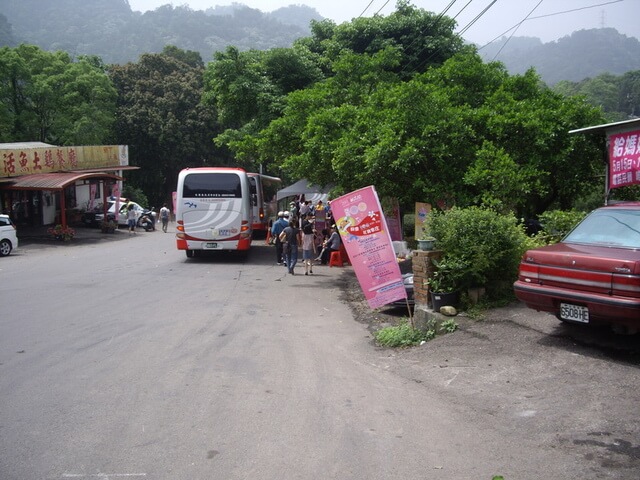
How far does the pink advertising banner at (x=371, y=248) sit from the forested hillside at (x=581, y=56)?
92.2 metres

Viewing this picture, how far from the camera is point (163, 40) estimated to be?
16925 centimetres

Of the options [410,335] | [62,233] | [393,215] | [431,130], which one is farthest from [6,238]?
[410,335]

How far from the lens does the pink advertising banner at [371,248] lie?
10555 millimetres

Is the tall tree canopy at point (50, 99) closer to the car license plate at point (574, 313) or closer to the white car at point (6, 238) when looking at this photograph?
the white car at point (6, 238)

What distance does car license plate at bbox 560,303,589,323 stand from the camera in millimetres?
7078

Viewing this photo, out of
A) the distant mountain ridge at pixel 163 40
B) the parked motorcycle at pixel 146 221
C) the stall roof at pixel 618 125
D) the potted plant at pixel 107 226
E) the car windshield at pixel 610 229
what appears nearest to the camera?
the car windshield at pixel 610 229

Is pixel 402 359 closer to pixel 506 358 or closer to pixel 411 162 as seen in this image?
pixel 506 358

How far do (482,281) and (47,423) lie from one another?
650 centimetres

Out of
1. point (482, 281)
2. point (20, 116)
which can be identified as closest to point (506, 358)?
point (482, 281)

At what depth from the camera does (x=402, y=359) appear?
27.2 ft

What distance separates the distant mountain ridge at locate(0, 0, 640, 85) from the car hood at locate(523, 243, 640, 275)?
91.5 meters

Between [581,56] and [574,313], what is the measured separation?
120 meters

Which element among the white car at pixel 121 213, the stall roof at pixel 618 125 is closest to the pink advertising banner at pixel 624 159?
the stall roof at pixel 618 125

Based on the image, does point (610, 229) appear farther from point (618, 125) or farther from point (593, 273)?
point (618, 125)
